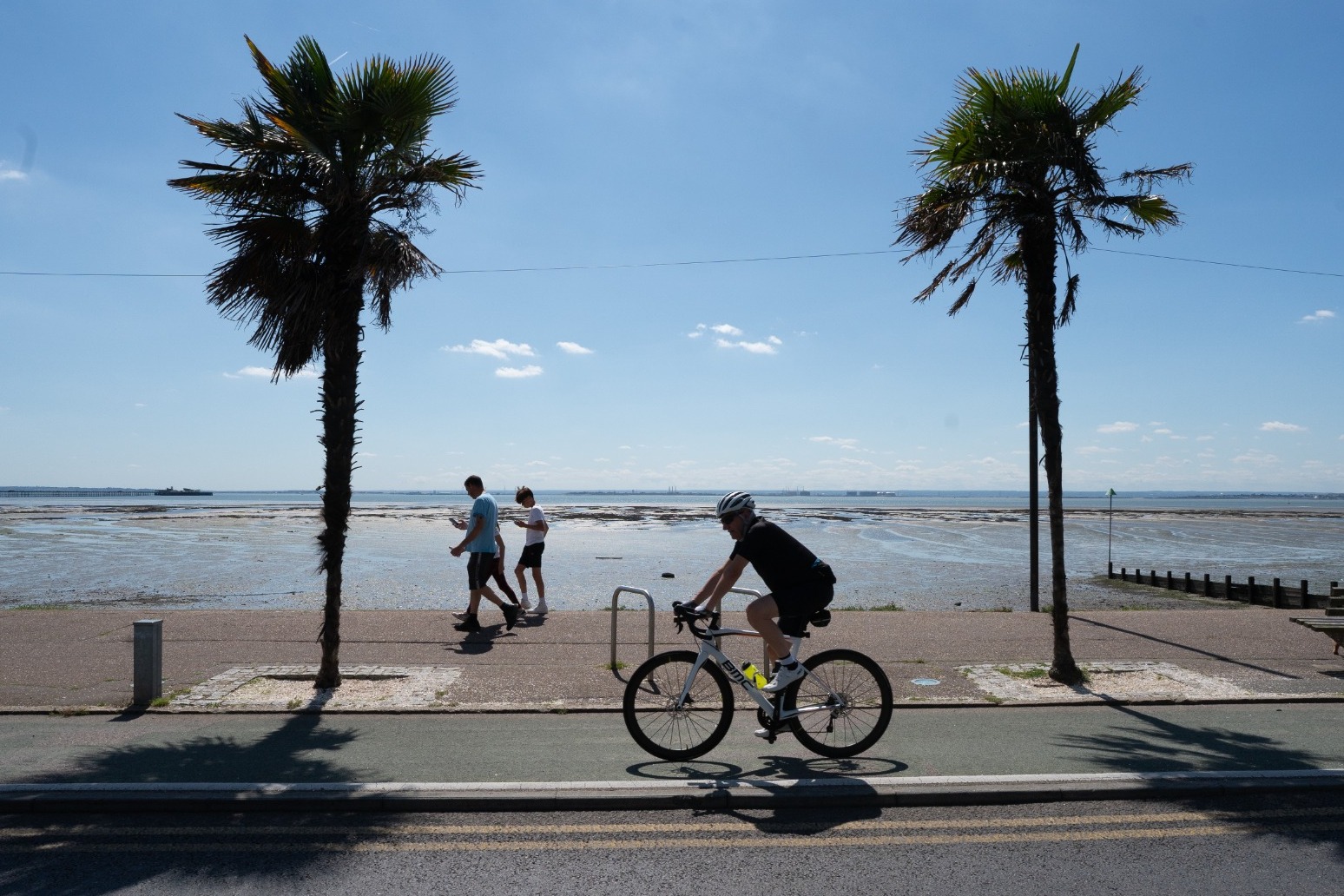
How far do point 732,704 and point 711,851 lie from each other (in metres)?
1.57

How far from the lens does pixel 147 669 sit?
7895 millimetres

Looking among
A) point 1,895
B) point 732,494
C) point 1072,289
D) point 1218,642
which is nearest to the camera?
point 1,895

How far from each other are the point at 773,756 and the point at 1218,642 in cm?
746

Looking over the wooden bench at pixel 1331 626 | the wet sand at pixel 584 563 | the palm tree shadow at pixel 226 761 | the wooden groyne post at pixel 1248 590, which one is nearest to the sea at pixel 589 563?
the wet sand at pixel 584 563

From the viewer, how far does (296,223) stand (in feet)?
28.5

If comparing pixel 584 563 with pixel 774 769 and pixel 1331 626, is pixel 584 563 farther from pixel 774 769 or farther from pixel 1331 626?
pixel 774 769

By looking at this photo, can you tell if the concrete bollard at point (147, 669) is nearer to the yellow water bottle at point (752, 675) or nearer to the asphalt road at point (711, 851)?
the asphalt road at point (711, 851)

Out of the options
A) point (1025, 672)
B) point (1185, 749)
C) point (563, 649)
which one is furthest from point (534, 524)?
point (1185, 749)

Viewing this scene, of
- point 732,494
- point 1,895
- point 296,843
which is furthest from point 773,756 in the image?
point 1,895

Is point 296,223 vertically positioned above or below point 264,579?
above

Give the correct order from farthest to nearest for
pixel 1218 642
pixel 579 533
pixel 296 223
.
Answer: pixel 579 533 < pixel 1218 642 < pixel 296 223

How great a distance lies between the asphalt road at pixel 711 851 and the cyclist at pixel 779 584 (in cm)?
118

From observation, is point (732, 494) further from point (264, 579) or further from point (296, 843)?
point (264, 579)

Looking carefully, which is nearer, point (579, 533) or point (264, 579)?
point (264, 579)
